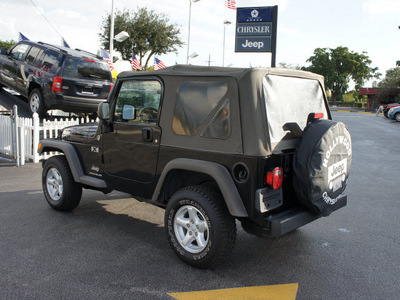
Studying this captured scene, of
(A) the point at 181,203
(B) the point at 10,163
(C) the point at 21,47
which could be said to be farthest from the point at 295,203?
(C) the point at 21,47

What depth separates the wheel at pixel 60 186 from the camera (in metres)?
4.92

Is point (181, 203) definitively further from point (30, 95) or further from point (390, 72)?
point (390, 72)

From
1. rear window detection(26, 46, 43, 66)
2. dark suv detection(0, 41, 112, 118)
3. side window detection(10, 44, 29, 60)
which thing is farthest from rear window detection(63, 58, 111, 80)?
side window detection(10, 44, 29, 60)

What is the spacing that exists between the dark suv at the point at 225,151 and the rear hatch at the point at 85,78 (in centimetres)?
547

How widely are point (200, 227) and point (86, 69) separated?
742 centimetres

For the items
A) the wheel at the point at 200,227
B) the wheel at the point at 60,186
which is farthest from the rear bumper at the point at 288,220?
the wheel at the point at 60,186

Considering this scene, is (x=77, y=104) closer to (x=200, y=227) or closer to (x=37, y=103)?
(x=37, y=103)

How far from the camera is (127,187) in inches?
167

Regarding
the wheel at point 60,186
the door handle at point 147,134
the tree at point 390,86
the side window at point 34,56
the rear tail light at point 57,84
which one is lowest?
the wheel at point 60,186

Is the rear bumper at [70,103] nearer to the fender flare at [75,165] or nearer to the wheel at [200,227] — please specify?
the fender flare at [75,165]

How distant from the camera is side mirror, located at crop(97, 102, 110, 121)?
4.24 metres

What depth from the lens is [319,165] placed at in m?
3.25

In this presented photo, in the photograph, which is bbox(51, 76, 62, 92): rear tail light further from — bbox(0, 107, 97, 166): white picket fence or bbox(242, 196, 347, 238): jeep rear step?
bbox(242, 196, 347, 238): jeep rear step

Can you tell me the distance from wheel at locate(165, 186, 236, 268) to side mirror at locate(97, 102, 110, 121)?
55.0 inches
